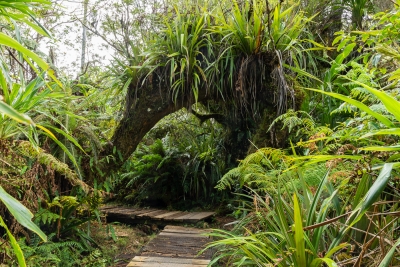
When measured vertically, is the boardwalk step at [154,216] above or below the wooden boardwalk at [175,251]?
below

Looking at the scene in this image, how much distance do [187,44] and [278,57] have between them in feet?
3.51

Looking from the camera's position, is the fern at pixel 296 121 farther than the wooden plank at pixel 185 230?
No

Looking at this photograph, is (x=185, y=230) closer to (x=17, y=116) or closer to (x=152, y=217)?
(x=152, y=217)

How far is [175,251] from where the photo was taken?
2.96 metres

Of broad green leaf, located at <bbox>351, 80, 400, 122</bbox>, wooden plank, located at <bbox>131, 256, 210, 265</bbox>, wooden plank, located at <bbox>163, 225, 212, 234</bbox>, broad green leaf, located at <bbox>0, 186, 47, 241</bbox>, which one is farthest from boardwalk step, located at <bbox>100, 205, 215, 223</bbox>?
broad green leaf, located at <bbox>351, 80, 400, 122</bbox>

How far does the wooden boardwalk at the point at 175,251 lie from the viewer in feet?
8.46

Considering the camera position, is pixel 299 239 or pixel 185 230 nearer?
pixel 299 239

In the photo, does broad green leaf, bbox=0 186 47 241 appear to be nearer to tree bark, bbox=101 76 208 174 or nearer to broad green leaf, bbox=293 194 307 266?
broad green leaf, bbox=293 194 307 266

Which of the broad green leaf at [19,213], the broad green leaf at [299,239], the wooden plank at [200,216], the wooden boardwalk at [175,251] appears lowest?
the wooden plank at [200,216]

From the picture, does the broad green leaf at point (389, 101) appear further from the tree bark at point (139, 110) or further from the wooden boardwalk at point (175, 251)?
the tree bark at point (139, 110)

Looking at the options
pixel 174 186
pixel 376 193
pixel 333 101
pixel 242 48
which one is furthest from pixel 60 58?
pixel 376 193

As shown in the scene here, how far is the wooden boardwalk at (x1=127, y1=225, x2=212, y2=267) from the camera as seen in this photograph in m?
2.58

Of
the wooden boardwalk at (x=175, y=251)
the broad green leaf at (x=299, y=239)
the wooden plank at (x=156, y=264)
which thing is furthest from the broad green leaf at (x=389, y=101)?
the wooden plank at (x=156, y=264)

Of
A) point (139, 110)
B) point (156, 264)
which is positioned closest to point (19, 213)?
point (156, 264)
